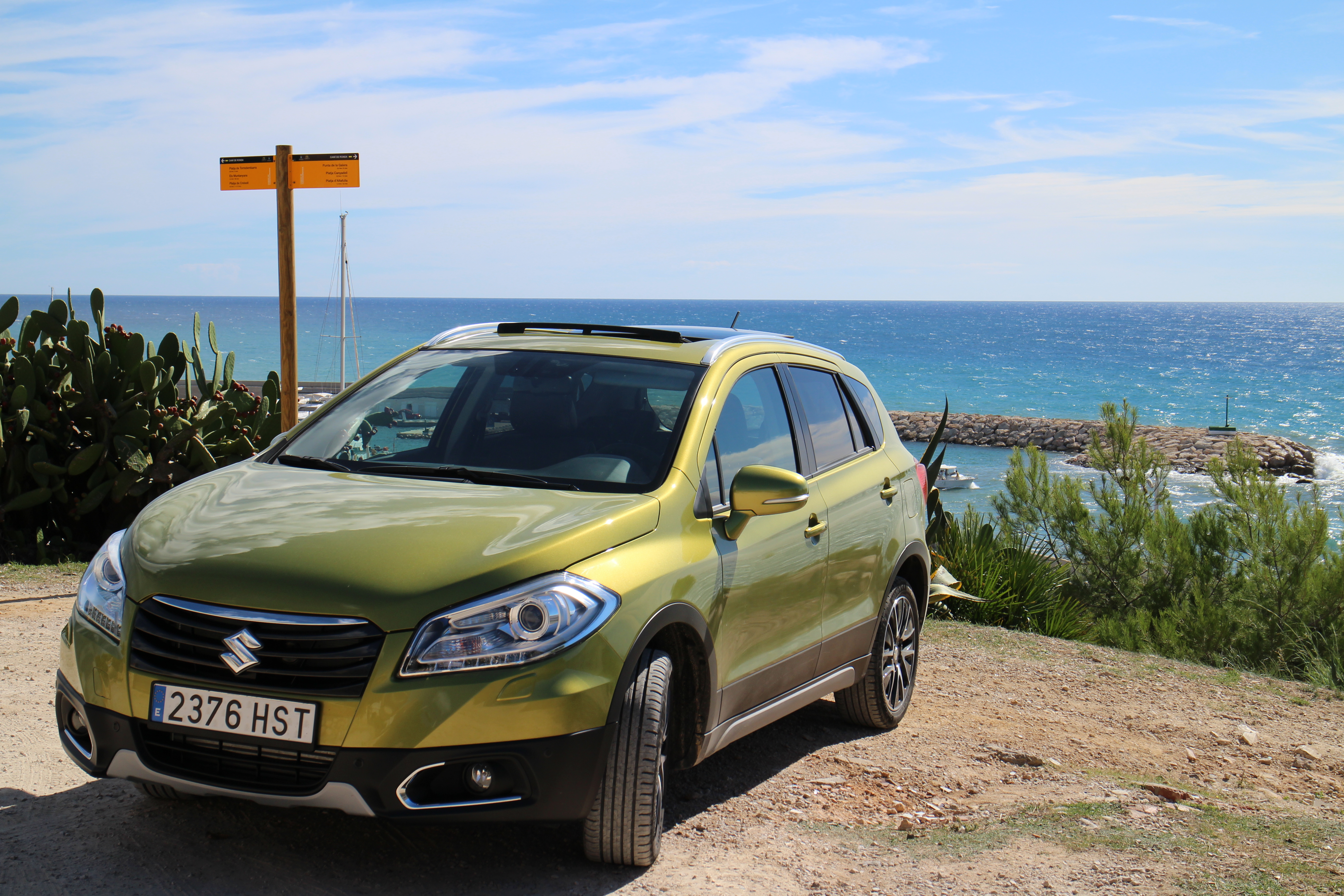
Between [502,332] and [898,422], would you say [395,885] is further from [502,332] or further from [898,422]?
[898,422]

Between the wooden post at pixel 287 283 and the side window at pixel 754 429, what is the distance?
4376 mm

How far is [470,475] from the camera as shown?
389 cm

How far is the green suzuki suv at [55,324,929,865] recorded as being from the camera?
9.85 feet

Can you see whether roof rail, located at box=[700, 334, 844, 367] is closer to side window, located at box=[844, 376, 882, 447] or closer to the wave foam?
side window, located at box=[844, 376, 882, 447]

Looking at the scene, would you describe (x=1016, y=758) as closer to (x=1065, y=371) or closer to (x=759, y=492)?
(x=759, y=492)

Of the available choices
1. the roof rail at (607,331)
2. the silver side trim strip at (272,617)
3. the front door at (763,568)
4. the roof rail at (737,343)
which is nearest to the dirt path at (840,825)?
the front door at (763,568)

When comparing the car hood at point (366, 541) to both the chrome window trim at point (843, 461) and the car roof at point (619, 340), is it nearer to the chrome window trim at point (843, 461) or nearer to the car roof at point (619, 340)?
the car roof at point (619, 340)

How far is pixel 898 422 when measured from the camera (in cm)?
6450

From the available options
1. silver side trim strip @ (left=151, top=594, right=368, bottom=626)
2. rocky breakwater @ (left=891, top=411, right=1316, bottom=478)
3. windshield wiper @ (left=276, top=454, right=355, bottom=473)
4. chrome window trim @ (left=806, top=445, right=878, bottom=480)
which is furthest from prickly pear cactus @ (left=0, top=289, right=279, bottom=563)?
rocky breakwater @ (left=891, top=411, right=1316, bottom=478)

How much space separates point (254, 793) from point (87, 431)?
709cm

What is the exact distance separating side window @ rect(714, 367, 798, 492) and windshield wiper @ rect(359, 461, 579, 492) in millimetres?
643

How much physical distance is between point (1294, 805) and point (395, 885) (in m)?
3.84

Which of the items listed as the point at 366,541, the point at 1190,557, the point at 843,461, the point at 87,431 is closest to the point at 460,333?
the point at 843,461

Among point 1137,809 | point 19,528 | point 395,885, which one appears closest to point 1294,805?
point 1137,809
